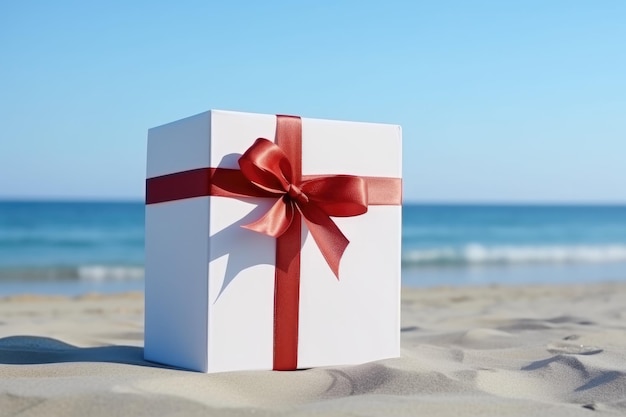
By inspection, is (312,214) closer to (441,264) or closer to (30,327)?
(30,327)

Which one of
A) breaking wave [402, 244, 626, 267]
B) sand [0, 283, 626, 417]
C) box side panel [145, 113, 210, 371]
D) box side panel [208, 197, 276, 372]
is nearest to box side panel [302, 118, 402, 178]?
box side panel [208, 197, 276, 372]

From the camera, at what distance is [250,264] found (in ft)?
7.77

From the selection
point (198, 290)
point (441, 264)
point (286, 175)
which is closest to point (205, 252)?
point (198, 290)

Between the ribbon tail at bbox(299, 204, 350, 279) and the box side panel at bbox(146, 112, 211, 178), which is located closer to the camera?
the box side panel at bbox(146, 112, 211, 178)

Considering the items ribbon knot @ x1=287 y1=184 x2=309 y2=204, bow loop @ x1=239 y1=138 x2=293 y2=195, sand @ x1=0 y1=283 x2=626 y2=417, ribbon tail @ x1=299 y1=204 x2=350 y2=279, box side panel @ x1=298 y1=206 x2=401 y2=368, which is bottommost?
sand @ x1=0 y1=283 x2=626 y2=417

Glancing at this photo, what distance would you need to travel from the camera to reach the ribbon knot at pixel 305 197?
232cm

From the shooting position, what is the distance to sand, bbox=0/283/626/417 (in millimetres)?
1903

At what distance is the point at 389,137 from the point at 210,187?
0.61 metres

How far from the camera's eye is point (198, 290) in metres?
2.35

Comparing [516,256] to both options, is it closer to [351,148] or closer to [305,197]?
[351,148]

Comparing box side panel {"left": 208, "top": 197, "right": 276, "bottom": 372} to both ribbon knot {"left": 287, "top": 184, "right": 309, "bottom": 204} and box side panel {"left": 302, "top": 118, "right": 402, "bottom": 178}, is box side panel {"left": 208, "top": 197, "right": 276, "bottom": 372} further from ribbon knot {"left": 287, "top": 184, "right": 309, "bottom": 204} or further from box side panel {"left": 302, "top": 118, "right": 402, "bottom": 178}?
box side panel {"left": 302, "top": 118, "right": 402, "bottom": 178}

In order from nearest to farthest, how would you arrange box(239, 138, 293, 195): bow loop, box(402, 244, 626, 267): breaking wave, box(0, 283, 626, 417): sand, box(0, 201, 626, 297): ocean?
box(0, 283, 626, 417): sand < box(239, 138, 293, 195): bow loop < box(0, 201, 626, 297): ocean < box(402, 244, 626, 267): breaking wave

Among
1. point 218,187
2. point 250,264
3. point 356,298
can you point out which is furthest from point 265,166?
point 356,298

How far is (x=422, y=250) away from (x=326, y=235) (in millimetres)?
16461
